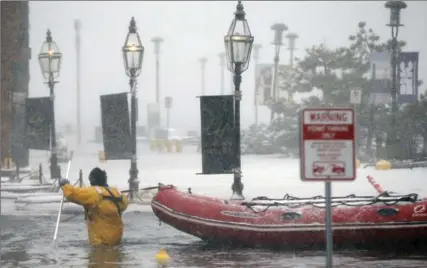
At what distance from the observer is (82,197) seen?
47.6ft

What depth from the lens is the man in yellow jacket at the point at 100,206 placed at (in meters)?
14.5

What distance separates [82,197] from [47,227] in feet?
14.4

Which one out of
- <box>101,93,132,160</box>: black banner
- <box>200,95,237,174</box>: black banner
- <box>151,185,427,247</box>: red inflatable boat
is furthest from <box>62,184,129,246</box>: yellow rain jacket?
<box>101,93,132,160</box>: black banner

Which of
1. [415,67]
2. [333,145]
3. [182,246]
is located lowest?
Result: [182,246]

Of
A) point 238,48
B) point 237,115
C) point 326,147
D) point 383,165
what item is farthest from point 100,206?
point 383,165

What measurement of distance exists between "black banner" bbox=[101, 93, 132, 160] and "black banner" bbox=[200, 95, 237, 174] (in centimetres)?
449

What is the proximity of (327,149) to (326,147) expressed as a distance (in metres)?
0.02

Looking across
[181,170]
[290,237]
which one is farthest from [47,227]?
[181,170]

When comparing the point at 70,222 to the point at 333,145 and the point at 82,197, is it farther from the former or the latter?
the point at 333,145

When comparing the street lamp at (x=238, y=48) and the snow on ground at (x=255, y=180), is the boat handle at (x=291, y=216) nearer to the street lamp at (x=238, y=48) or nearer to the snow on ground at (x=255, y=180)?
the street lamp at (x=238, y=48)

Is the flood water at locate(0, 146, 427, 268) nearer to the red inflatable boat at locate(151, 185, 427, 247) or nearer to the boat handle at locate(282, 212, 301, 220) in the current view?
the red inflatable boat at locate(151, 185, 427, 247)

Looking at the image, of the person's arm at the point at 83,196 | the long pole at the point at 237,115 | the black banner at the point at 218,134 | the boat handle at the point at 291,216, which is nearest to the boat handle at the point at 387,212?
the boat handle at the point at 291,216

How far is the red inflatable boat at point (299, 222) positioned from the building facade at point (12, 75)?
15.8m

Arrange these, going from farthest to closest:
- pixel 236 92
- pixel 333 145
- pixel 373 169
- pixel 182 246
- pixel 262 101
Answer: pixel 262 101, pixel 373 169, pixel 236 92, pixel 182 246, pixel 333 145
